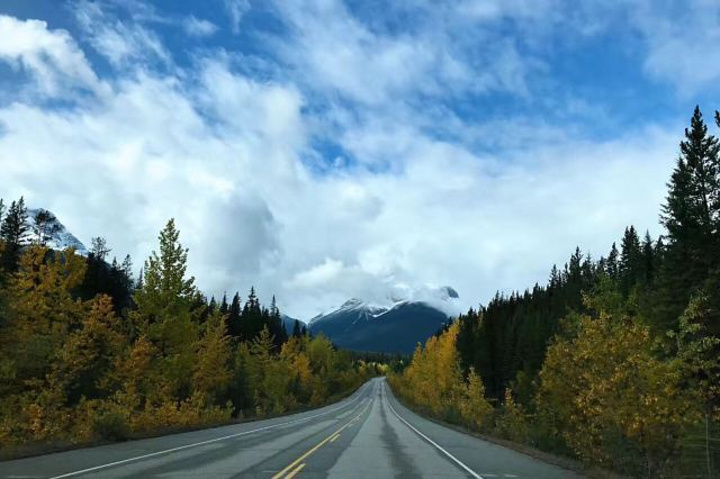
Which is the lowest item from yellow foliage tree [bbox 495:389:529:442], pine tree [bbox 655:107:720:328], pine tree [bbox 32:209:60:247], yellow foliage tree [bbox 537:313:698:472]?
yellow foliage tree [bbox 495:389:529:442]

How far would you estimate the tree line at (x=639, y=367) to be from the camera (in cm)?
1438

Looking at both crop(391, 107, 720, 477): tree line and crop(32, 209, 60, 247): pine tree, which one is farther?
crop(32, 209, 60, 247): pine tree

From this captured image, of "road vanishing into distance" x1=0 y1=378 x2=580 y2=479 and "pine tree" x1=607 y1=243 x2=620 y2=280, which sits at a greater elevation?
"pine tree" x1=607 y1=243 x2=620 y2=280

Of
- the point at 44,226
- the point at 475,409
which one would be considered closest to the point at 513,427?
the point at 475,409

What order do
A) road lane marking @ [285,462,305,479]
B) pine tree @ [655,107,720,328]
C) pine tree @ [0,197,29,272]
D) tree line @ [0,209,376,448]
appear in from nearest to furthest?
road lane marking @ [285,462,305,479] < tree line @ [0,209,376,448] < pine tree @ [655,107,720,328] < pine tree @ [0,197,29,272]

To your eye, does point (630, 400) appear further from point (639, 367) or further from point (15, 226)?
point (15, 226)

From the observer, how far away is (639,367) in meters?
14.8

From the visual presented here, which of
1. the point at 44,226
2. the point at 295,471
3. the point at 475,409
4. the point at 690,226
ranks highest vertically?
the point at 44,226

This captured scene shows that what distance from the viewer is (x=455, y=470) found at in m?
14.5

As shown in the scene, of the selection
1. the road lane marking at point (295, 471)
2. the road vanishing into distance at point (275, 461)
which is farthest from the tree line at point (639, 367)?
the road lane marking at point (295, 471)

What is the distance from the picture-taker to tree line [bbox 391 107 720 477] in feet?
47.2

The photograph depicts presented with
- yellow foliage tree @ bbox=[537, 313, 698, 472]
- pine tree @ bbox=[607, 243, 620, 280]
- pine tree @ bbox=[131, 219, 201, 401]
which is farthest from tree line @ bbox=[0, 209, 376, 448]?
pine tree @ bbox=[607, 243, 620, 280]

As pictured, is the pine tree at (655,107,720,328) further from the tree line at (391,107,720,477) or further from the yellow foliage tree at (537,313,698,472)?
the yellow foliage tree at (537,313,698,472)

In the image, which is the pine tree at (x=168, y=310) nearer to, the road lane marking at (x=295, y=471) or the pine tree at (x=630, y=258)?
the road lane marking at (x=295, y=471)
